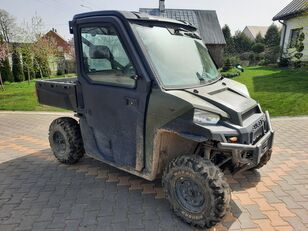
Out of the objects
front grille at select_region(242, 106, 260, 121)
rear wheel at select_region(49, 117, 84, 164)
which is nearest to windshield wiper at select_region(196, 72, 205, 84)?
front grille at select_region(242, 106, 260, 121)

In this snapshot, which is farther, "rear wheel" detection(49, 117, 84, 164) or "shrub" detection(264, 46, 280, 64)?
"shrub" detection(264, 46, 280, 64)

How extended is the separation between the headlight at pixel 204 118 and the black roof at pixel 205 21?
27447 millimetres

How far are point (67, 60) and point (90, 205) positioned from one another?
1219 inches

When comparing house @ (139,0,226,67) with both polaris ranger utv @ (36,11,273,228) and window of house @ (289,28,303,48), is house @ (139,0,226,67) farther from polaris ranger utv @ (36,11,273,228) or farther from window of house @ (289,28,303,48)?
polaris ranger utv @ (36,11,273,228)

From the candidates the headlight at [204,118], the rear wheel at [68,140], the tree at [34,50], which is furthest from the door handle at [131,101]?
the tree at [34,50]

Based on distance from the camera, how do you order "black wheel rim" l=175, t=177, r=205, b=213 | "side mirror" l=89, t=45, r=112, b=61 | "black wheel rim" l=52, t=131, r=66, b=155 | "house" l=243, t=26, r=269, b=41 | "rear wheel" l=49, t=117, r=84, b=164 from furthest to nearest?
"house" l=243, t=26, r=269, b=41
"black wheel rim" l=52, t=131, r=66, b=155
"rear wheel" l=49, t=117, r=84, b=164
"side mirror" l=89, t=45, r=112, b=61
"black wheel rim" l=175, t=177, r=205, b=213

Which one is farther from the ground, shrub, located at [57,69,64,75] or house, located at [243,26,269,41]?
house, located at [243,26,269,41]

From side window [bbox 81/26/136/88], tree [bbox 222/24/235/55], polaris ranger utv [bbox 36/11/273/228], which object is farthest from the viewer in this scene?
tree [bbox 222/24/235/55]

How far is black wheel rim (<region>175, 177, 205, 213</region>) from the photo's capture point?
9.53 feet

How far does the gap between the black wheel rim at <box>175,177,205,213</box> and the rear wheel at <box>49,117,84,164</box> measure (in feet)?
6.58

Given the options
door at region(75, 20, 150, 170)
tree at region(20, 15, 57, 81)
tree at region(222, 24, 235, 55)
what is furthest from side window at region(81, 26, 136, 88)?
tree at region(222, 24, 235, 55)

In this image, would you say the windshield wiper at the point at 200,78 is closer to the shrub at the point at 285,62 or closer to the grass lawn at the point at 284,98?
the grass lawn at the point at 284,98

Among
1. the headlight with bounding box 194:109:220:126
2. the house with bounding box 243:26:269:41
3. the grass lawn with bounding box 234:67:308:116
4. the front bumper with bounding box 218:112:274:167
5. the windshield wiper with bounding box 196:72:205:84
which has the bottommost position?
the grass lawn with bounding box 234:67:308:116

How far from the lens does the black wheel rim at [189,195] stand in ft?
9.53
